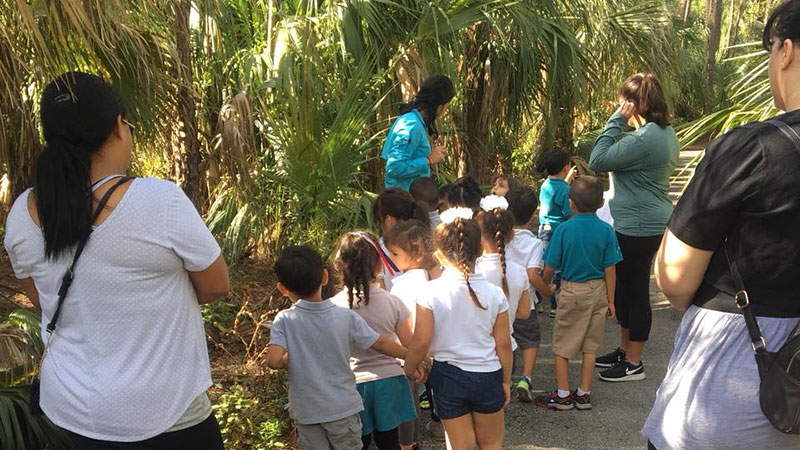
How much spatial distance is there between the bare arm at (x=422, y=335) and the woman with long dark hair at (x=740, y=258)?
163cm

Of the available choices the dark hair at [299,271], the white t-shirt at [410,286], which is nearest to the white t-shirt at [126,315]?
the dark hair at [299,271]

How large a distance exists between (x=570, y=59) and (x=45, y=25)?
5329 mm

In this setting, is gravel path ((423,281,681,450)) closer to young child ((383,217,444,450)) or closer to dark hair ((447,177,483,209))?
young child ((383,217,444,450))

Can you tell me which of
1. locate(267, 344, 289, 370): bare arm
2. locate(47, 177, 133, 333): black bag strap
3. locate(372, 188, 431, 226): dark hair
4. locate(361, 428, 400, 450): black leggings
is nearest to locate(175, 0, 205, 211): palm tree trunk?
locate(372, 188, 431, 226): dark hair

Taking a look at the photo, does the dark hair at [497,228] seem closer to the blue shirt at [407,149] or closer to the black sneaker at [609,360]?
the blue shirt at [407,149]

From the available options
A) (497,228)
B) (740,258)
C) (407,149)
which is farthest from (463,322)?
(407,149)

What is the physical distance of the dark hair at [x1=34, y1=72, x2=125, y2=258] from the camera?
6.46 ft

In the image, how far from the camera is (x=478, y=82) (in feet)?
28.2

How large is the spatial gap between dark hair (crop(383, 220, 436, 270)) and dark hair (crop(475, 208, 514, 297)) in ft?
1.25

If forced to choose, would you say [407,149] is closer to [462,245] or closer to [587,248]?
[587,248]

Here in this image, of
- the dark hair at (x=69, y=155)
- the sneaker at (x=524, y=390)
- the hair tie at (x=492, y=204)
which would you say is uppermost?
the dark hair at (x=69, y=155)

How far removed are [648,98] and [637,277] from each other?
1170mm

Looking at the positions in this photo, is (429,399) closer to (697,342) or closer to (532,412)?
(532,412)

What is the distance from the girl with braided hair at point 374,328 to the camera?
3648 mm
